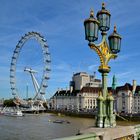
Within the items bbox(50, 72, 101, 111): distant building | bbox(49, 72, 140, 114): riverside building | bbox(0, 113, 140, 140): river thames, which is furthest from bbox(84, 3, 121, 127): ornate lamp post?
bbox(50, 72, 101, 111): distant building

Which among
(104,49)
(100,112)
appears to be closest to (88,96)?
(104,49)

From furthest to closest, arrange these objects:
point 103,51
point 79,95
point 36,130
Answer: point 79,95 → point 36,130 → point 103,51

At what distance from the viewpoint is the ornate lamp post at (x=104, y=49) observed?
722 centimetres

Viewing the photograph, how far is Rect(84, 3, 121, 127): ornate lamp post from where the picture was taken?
7.22 m

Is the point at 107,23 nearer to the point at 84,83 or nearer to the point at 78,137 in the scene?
the point at 78,137

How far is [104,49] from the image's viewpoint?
785cm

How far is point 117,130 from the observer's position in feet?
21.5

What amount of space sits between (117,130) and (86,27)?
2.31 metres

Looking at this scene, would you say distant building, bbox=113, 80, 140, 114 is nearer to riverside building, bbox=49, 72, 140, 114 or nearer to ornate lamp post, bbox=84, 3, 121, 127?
riverside building, bbox=49, 72, 140, 114

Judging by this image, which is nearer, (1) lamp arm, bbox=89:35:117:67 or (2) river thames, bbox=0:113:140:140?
(1) lamp arm, bbox=89:35:117:67

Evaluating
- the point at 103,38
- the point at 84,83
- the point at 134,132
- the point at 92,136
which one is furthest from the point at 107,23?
the point at 84,83

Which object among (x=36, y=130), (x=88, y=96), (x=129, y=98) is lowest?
(x=36, y=130)

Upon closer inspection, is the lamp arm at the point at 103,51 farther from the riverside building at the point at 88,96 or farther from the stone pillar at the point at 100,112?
the riverside building at the point at 88,96

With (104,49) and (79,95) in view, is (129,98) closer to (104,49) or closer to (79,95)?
(79,95)
